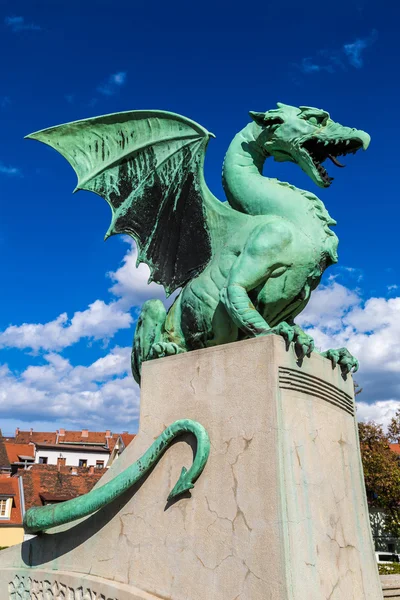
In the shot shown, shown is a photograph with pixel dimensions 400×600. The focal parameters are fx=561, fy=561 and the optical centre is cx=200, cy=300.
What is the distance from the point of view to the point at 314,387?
4301mm

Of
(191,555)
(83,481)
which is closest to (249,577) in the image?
(191,555)

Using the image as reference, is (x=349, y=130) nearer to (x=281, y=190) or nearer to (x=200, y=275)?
(x=281, y=190)

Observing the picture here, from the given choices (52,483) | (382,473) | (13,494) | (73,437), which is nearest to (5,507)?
(13,494)

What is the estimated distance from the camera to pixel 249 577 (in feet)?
11.7

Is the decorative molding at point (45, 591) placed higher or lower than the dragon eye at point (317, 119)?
lower

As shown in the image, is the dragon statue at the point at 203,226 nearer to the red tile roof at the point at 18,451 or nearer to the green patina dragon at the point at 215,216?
the green patina dragon at the point at 215,216

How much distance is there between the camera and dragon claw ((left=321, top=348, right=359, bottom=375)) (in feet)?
15.2

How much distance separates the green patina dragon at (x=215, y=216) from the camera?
4.74 metres

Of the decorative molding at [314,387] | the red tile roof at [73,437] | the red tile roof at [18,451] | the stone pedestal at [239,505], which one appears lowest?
the stone pedestal at [239,505]

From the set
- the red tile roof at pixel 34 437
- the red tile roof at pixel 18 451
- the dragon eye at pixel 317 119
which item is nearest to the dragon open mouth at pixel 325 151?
the dragon eye at pixel 317 119

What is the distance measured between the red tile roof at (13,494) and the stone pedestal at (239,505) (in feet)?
81.9

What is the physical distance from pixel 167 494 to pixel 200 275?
198 centimetres

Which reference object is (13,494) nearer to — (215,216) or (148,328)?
(148,328)

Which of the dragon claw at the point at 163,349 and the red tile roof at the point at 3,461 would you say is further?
the red tile roof at the point at 3,461
